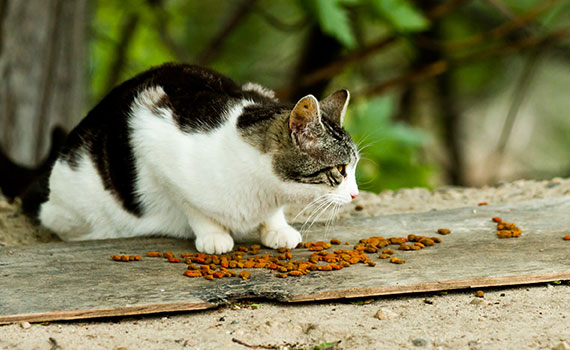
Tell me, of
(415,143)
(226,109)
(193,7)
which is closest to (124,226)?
(226,109)

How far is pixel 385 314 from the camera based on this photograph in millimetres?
2416

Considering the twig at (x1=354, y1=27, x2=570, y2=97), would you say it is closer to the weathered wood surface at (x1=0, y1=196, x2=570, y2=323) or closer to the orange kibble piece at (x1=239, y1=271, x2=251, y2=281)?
the weathered wood surface at (x1=0, y1=196, x2=570, y2=323)

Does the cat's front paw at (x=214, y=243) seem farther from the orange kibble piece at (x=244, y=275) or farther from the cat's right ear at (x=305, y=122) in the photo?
the cat's right ear at (x=305, y=122)

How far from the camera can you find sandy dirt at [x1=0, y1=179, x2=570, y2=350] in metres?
2.20

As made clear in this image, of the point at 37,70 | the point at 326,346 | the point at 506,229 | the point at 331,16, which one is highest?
the point at 331,16

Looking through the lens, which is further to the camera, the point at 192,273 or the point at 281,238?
the point at 281,238

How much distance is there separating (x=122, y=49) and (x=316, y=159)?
4.23 metres

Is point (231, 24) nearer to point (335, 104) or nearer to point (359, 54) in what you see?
point (359, 54)

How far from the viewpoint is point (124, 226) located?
3.42 m

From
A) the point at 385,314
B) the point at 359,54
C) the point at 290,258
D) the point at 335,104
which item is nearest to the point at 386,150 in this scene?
the point at 359,54

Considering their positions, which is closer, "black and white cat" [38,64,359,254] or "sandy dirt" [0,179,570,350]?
"sandy dirt" [0,179,570,350]

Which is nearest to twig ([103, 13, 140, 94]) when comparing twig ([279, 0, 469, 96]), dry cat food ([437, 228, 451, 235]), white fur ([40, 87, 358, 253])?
twig ([279, 0, 469, 96])

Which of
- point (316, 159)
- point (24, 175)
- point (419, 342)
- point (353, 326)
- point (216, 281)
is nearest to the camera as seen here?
point (419, 342)

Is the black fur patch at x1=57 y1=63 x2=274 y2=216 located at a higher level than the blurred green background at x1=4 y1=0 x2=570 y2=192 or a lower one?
lower
